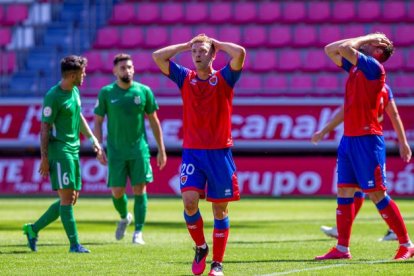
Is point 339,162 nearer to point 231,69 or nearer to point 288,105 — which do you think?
point 231,69

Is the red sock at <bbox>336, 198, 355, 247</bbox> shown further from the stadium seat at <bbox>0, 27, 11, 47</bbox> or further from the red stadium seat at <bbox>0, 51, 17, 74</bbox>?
the stadium seat at <bbox>0, 27, 11, 47</bbox>

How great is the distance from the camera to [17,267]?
1050 centimetres

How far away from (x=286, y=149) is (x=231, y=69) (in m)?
16.8

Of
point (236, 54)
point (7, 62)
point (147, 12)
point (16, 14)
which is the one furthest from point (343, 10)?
point (236, 54)

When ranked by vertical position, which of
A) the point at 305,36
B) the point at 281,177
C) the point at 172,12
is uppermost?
the point at 172,12

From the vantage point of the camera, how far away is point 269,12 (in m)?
30.7

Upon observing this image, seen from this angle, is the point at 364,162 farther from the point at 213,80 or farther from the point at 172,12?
the point at 172,12

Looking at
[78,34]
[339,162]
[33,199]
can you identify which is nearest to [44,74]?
[78,34]

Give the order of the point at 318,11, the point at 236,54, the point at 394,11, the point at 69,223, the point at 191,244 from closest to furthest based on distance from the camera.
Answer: the point at 236,54 → the point at 69,223 → the point at 191,244 → the point at 394,11 → the point at 318,11

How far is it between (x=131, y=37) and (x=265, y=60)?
159 inches

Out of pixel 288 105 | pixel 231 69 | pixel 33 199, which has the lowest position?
pixel 33 199

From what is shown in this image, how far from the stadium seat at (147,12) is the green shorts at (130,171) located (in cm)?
1743

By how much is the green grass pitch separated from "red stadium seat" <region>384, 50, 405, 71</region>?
6735 millimetres

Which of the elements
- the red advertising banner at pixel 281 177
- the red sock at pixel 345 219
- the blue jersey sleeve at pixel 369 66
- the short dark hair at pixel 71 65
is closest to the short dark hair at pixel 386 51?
the blue jersey sleeve at pixel 369 66
